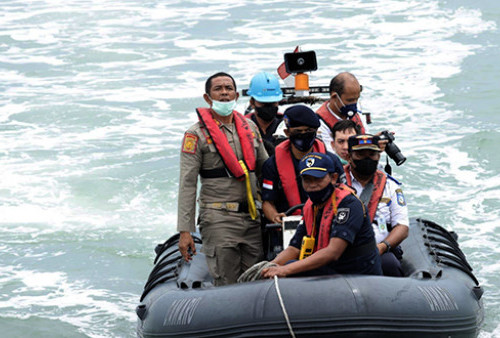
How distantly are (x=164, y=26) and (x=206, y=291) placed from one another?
1850 centimetres

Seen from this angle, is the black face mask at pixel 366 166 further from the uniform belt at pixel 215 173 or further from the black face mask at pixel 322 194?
the uniform belt at pixel 215 173

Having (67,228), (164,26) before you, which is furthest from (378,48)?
(67,228)

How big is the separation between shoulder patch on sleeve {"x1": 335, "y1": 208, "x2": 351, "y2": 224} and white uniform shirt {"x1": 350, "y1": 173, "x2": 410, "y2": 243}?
975 mm

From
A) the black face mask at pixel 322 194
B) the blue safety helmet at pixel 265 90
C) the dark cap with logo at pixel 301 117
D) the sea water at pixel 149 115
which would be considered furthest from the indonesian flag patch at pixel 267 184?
the sea water at pixel 149 115

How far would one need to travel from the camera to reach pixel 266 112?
6430 millimetres

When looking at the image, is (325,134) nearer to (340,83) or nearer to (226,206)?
(340,83)

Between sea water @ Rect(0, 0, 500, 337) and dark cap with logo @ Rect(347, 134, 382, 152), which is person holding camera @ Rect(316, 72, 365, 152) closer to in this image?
dark cap with logo @ Rect(347, 134, 382, 152)

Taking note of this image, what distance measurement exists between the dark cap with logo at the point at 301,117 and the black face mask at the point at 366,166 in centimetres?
35

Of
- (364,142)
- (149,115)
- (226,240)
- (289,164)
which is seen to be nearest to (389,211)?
(364,142)

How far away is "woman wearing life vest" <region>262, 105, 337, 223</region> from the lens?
5387 millimetres

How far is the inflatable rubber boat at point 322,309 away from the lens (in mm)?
4469

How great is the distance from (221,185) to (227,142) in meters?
0.29

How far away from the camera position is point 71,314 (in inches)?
307

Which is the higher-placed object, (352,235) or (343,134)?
(343,134)
